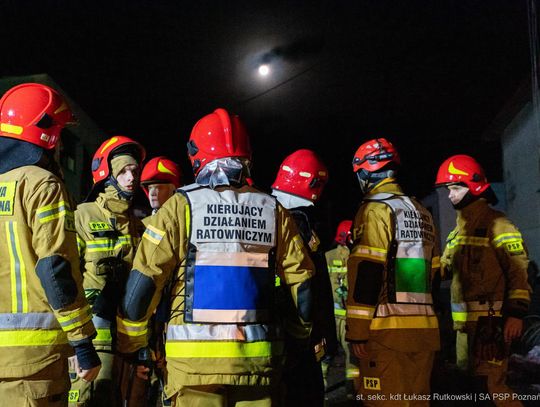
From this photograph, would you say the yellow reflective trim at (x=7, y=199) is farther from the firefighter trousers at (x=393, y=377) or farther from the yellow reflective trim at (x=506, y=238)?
the yellow reflective trim at (x=506, y=238)

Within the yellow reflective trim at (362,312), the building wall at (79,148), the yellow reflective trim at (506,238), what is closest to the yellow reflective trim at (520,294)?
the yellow reflective trim at (506,238)

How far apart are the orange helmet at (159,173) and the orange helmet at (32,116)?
301cm

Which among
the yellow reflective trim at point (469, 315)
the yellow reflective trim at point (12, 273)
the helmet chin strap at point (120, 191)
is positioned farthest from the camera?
the yellow reflective trim at point (469, 315)

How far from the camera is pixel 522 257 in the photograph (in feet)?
16.5

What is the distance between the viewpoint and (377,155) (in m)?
4.46

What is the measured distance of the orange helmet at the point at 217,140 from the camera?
2.96 metres

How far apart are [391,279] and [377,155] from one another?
4.04 feet

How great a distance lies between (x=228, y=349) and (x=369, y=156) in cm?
260

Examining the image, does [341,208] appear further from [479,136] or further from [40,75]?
[40,75]

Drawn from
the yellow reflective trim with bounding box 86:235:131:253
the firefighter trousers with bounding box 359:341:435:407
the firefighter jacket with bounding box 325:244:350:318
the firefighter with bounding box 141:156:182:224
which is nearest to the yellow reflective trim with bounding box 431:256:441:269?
the firefighter trousers with bounding box 359:341:435:407

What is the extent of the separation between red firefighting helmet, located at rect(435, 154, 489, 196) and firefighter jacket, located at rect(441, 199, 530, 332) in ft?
0.68

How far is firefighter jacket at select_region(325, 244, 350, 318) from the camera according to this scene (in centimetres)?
855

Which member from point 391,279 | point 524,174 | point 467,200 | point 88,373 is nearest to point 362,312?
point 391,279

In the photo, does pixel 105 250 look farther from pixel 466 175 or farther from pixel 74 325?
pixel 466 175
